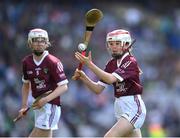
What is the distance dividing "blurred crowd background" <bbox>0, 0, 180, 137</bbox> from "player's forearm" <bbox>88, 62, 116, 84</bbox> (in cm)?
521

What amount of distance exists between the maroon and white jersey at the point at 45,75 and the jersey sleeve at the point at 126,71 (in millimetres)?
899

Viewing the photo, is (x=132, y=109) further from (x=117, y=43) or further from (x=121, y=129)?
(x=117, y=43)

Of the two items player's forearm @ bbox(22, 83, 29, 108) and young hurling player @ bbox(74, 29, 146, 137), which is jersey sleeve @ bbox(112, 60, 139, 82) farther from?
player's forearm @ bbox(22, 83, 29, 108)

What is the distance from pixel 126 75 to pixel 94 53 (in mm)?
8040

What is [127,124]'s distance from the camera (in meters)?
8.91

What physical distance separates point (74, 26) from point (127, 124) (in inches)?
343

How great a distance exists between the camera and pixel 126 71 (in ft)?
29.4

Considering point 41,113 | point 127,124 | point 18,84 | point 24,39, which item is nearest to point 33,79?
point 41,113

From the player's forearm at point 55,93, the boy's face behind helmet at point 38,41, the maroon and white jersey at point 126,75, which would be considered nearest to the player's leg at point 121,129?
the maroon and white jersey at point 126,75

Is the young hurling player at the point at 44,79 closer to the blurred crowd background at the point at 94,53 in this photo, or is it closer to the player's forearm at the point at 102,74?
the player's forearm at the point at 102,74

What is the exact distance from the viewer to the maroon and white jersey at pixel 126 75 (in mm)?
8938

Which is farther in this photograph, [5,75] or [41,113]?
[5,75]

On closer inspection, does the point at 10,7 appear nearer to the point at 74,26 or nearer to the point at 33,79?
the point at 74,26

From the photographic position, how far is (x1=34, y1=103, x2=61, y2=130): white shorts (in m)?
9.55
